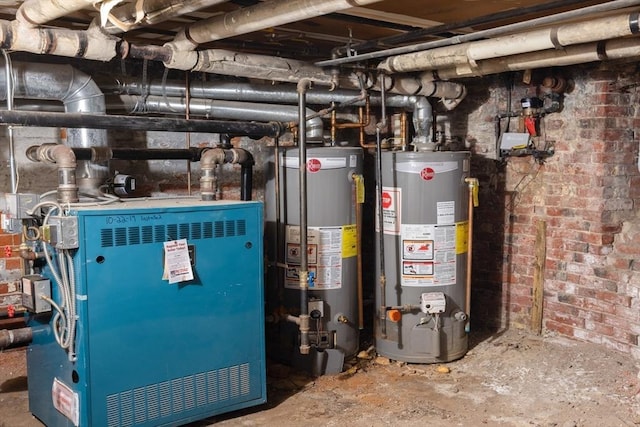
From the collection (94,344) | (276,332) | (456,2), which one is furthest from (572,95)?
(94,344)

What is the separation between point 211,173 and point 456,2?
130 centimetres

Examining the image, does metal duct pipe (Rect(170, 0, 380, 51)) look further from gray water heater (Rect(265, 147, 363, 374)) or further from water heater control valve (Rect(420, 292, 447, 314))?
water heater control valve (Rect(420, 292, 447, 314))

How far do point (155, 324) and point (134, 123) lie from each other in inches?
33.4

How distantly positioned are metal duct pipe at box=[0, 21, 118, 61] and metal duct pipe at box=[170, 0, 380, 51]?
0.34 m

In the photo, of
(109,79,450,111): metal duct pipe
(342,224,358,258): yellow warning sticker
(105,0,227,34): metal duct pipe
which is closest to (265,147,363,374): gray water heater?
(342,224,358,258): yellow warning sticker

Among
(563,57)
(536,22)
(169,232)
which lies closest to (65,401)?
(169,232)

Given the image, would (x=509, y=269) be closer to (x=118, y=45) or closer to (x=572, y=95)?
(x=572, y=95)

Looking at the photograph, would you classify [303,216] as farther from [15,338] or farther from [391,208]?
[15,338]

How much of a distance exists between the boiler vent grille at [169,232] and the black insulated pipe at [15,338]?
2.08ft

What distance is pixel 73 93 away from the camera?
9.41 ft

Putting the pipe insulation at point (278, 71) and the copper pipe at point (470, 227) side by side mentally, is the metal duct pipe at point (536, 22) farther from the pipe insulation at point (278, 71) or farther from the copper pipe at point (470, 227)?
the copper pipe at point (470, 227)

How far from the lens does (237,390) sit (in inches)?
113

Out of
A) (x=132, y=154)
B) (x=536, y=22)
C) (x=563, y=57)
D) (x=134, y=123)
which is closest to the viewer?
(x=536, y=22)

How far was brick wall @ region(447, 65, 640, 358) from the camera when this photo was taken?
11.6ft
